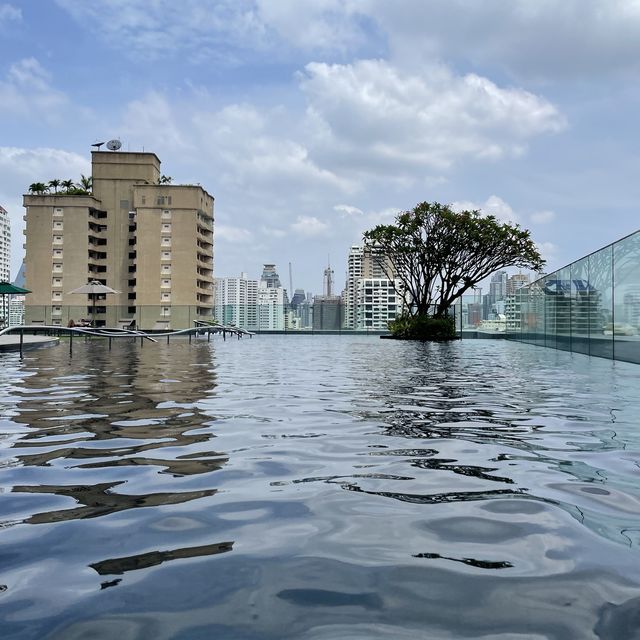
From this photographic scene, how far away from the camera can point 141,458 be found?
3.94 meters

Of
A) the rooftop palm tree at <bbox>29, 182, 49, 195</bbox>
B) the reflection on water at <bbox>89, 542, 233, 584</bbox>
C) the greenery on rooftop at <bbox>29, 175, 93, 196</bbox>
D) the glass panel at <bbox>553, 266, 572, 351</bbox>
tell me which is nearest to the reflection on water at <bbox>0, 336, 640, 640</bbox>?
the reflection on water at <bbox>89, 542, 233, 584</bbox>

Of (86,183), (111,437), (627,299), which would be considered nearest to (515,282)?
(627,299)

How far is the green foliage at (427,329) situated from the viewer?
3259cm

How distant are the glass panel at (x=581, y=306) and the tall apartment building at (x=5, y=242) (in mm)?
175001

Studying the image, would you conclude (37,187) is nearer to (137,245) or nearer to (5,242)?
(137,245)

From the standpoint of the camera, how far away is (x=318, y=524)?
265cm

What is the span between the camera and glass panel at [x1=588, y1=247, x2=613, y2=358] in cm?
1462

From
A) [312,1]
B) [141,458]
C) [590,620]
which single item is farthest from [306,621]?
[312,1]

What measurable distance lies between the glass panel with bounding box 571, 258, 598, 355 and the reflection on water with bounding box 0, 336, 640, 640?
452 inches

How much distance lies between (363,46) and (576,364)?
10.2 meters

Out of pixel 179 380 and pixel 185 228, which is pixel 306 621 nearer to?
pixel 179 380

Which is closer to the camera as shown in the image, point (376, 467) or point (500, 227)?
point (376, 467)

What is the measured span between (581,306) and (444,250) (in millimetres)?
17334

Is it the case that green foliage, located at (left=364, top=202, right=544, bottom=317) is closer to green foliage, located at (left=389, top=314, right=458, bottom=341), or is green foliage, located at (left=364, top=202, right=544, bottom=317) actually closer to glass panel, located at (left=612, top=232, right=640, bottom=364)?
green foliage, located at (left=389, top=314, right=458, bottom=341)
